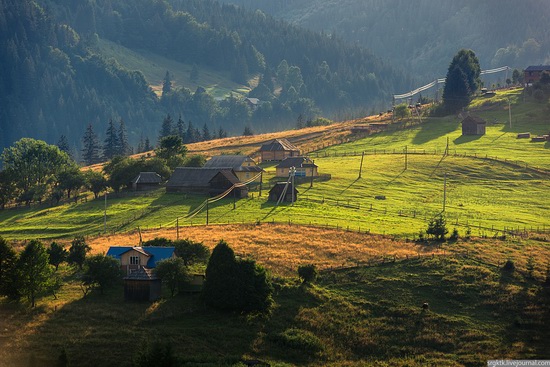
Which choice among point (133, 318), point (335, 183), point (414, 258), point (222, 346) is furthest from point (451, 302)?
point (335, 183)

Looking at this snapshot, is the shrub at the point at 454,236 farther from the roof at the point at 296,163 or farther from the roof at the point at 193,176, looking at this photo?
the roof at the point at 296,163

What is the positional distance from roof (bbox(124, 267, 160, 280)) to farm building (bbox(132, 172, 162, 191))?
45.5 m

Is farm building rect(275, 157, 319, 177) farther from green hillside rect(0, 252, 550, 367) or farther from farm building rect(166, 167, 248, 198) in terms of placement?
green hillside rect(0, 252, 550, 367)

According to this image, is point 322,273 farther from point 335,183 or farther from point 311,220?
point 335,183

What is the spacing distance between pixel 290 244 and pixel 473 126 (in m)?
70.1

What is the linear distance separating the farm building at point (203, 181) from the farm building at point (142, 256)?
3212cm

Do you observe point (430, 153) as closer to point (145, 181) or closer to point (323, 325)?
point (145, 181)

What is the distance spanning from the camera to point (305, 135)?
508 feet

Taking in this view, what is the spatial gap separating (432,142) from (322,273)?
70.0 m

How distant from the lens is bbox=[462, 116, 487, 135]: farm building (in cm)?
13788

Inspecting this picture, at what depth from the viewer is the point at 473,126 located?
453ft

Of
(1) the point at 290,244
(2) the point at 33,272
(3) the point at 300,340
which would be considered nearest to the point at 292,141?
(1) the point at 290,244

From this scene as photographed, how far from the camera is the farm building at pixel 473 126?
138m

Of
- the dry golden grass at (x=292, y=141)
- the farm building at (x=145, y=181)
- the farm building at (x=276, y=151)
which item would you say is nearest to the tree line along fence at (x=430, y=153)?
the farm building at (x=276, y=151)
